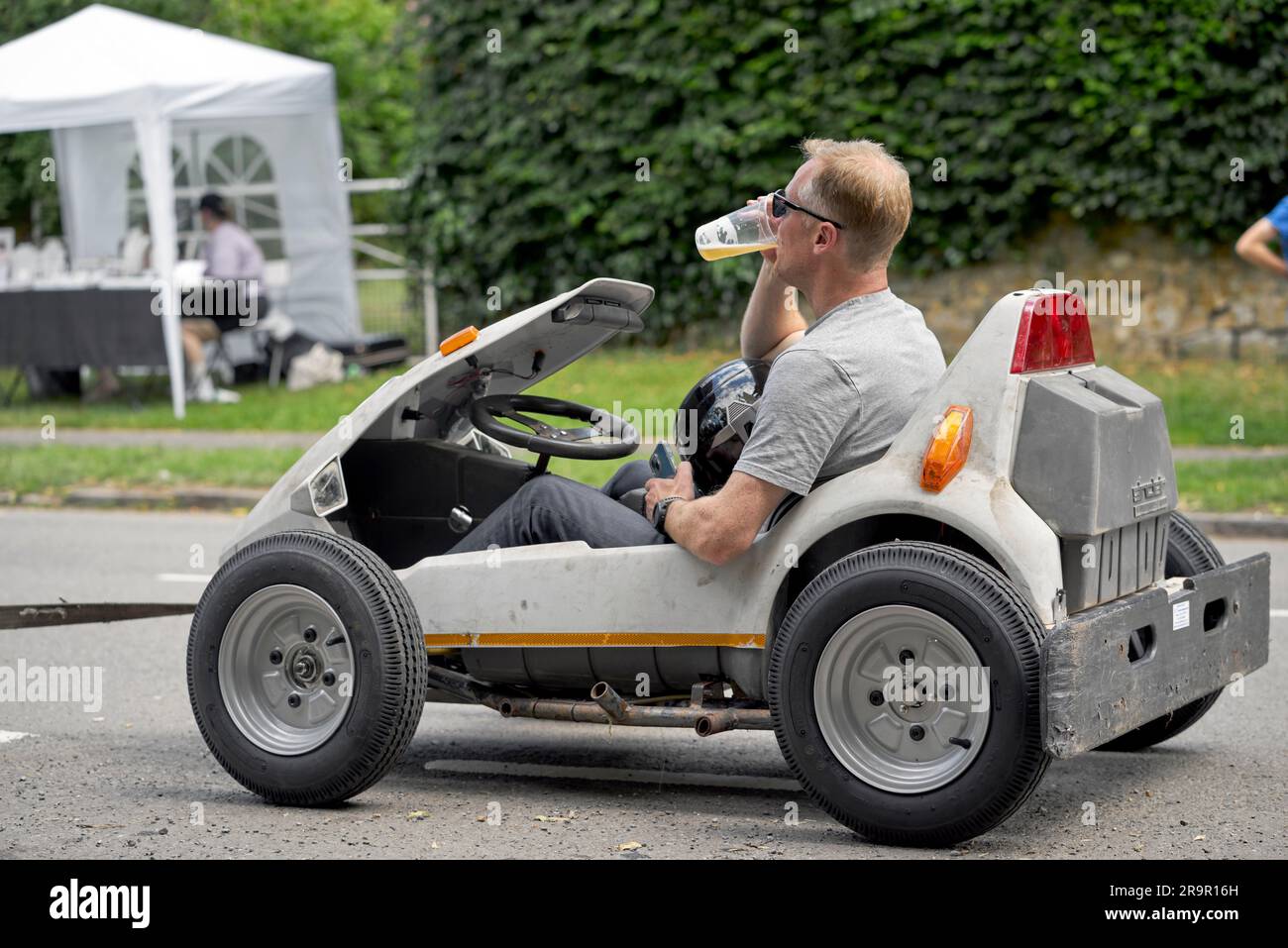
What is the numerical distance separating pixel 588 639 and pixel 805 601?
652 millimetres

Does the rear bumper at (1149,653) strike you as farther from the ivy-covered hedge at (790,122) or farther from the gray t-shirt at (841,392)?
the ivy-covered hedge at (790,122)

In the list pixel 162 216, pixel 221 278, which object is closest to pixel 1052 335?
pixel 162 216

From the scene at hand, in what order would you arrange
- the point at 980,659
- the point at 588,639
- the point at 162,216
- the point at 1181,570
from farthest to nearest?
the point at 162,216, the point at 1181,570, the point at 588,639, the point at 980,659

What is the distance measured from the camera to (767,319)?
4723 mm

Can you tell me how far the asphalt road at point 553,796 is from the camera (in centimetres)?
414

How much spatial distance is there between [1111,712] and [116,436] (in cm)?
1122

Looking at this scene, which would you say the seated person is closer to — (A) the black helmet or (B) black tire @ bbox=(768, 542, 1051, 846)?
(A) the black helmet

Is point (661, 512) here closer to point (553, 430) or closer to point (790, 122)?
point (553, 430)

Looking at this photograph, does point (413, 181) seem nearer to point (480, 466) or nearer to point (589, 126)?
point (589, 126)

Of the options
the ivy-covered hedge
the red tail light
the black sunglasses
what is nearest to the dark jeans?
the black sunglasses

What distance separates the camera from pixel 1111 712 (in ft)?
12.9

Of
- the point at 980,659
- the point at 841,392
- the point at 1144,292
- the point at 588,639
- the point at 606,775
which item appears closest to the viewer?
the point at 980,659

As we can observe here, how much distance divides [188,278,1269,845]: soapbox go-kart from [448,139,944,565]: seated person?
101mm
